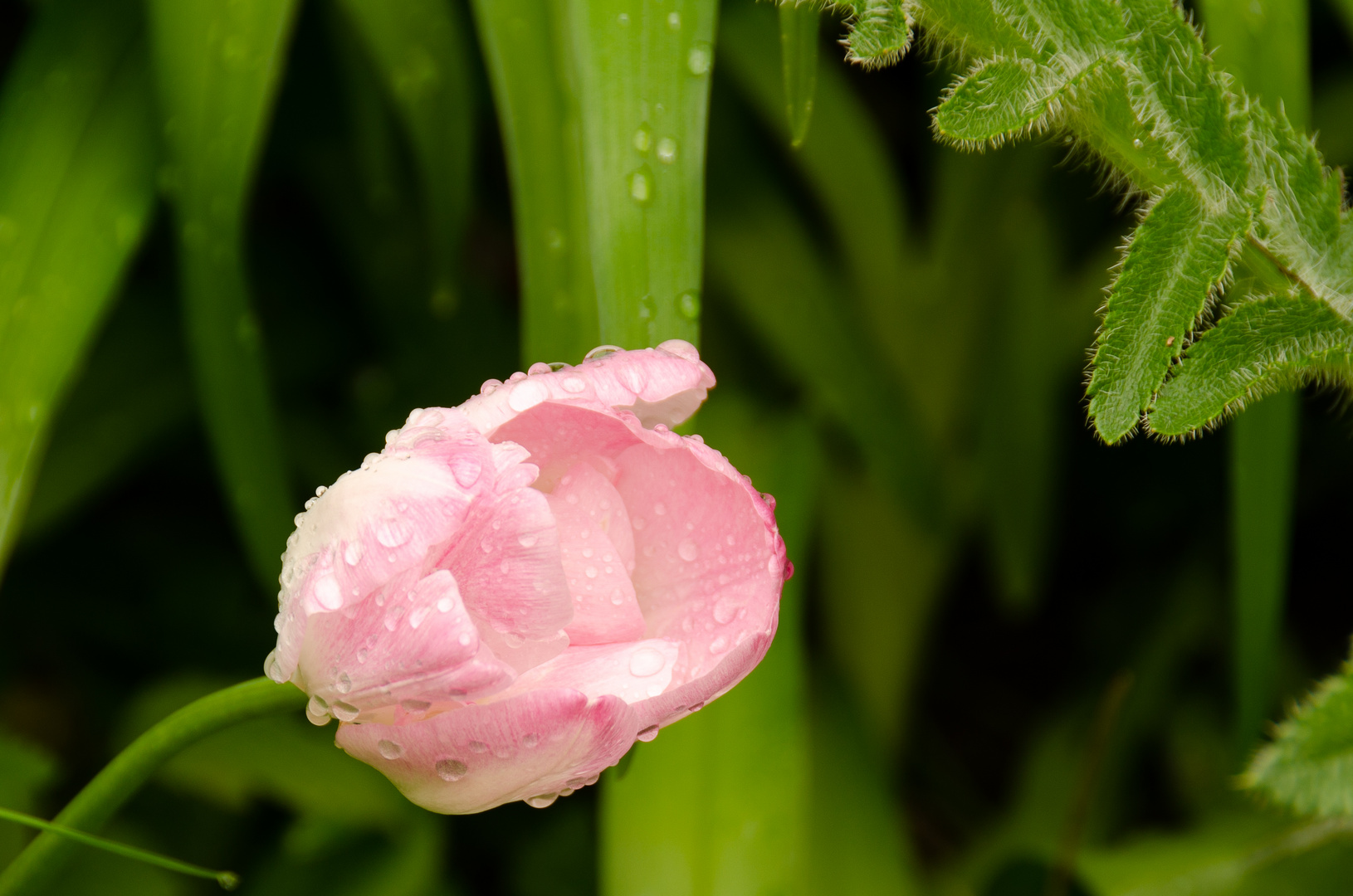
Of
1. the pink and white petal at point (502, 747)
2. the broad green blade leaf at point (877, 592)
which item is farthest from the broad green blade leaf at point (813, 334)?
the pink and white petal at point (502, 747)

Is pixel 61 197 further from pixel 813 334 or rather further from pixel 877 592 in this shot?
pixel 877 592

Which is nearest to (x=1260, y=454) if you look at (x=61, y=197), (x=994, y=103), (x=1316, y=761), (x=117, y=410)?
(x=1316, y=761)

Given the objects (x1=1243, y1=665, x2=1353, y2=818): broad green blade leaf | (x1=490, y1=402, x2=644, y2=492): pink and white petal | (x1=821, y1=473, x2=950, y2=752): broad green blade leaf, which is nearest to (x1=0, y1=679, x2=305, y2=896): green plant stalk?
(x1=490, y1=402, x2=644, y2=492): pink and white petal

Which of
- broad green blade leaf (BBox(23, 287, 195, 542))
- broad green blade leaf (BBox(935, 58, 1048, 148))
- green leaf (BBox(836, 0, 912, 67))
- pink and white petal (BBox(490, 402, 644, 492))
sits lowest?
broad green blade leaf (BBox(23, 287, 195, 542))

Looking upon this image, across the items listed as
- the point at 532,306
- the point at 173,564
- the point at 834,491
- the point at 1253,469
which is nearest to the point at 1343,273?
the point at 1253,469

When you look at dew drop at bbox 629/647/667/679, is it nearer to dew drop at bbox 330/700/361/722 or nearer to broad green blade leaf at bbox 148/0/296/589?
dew drop at bbox 330/700/361/722

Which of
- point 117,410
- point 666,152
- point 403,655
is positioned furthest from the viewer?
point 117,410

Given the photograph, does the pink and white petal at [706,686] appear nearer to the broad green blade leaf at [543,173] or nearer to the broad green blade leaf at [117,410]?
Result: the broad green blade leaf at [543,173]

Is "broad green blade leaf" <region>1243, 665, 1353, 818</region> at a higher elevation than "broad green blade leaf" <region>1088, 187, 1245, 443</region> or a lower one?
lower
